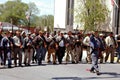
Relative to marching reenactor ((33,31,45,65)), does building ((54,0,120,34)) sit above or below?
above

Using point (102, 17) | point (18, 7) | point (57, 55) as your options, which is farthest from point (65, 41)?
point (18, 7)

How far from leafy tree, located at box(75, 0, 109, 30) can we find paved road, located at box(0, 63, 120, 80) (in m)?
24.3

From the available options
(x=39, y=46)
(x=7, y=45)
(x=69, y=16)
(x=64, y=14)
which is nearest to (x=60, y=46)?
(x=39, y=46)

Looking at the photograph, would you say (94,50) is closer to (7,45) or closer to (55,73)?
(55,73)

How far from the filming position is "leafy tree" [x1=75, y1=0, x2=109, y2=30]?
150 feet

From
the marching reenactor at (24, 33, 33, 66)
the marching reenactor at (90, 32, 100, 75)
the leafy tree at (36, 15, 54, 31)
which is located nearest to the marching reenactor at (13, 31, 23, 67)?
the marching reenactor at (24, 33, 33, 66)

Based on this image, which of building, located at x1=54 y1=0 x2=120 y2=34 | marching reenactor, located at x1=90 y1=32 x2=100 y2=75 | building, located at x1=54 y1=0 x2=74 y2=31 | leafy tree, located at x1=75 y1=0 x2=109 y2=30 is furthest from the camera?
building, located at x1=54 y1=0 x2=74 y2=31

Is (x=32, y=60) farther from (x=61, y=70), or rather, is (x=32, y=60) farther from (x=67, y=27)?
(x=67, y=27)

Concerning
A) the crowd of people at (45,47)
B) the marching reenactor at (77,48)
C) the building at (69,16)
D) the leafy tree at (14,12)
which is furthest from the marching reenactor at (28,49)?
the leafy tree at (14,12)

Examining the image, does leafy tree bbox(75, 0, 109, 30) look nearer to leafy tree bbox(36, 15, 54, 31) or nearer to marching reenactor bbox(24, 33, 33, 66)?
marching reenactor bbox(24, 33, 33, 66)

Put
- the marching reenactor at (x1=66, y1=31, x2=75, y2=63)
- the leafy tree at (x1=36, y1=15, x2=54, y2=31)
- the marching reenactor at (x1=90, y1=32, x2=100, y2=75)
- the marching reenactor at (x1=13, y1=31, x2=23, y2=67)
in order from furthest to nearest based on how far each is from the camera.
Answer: the leafy tree at (x1=36, y1=15, x2=54, y2=31)
the marching reenactor at (x1=66, y1=31, x2=75, y2=63)
the marching reenactor at (x1=13, y1=31, x2=23, y2=67)
the marching reenactor at (x1=90, y1=32, x2=100, y2=75)

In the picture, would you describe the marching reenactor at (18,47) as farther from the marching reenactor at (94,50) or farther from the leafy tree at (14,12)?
the leafy tree at (14,12)

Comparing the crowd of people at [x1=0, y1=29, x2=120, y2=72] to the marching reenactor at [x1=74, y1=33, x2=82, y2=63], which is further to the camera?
the marching reenactor at [x1=74, y1=33, x2=82, y2=63]

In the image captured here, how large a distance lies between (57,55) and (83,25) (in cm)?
2523
